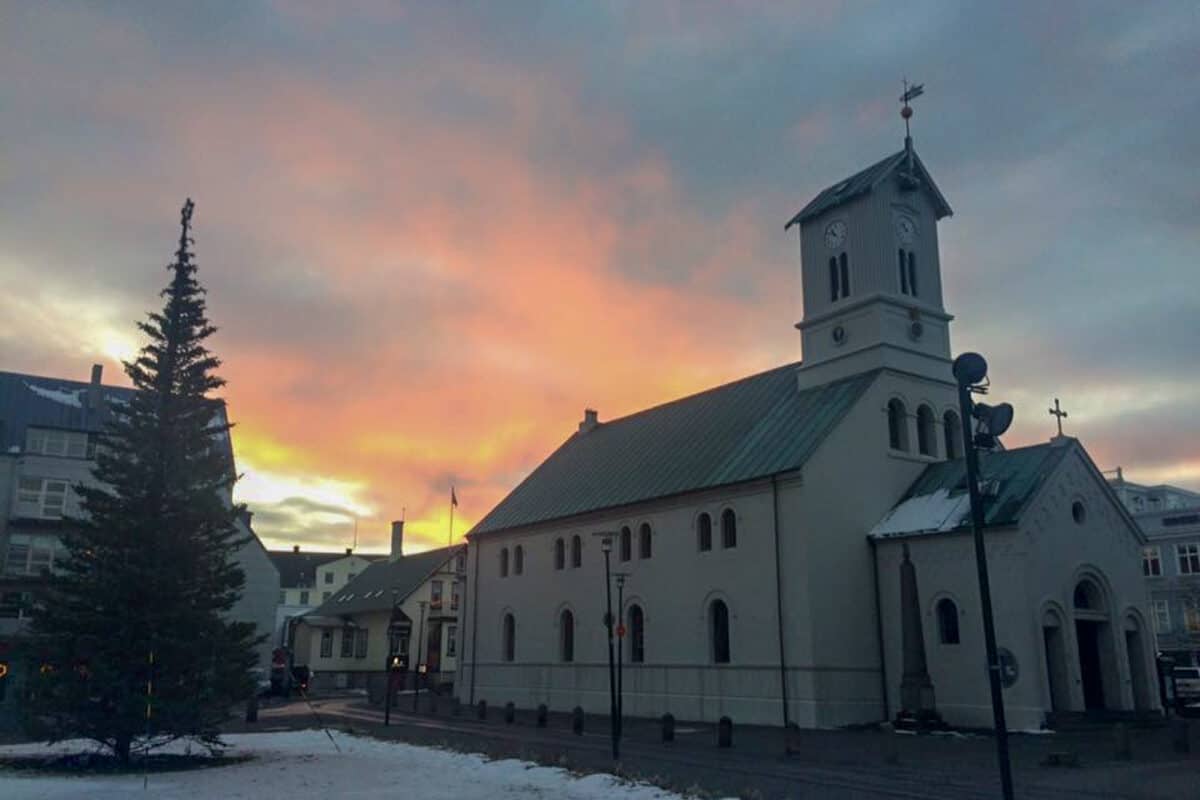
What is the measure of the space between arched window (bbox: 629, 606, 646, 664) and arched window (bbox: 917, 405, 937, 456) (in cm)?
1349

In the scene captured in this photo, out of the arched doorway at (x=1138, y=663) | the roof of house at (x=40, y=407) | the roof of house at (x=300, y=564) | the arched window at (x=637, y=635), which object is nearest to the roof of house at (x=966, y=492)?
the arched doorway at (x=1138, y=663)

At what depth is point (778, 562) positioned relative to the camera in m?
34.9

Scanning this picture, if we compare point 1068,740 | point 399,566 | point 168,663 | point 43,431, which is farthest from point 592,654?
point 399,566

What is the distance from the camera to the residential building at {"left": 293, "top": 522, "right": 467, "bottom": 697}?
71.4 m

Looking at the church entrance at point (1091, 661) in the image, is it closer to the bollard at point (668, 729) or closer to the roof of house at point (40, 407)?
the bollard at point (668, 729)

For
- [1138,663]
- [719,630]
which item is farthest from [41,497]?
[1138,663]

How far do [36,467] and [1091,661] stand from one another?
47.4 meters

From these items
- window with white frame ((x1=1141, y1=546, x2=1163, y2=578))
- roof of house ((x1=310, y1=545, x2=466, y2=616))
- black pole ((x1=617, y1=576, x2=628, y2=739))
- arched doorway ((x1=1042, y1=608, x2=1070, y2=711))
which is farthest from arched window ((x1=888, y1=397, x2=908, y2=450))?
roof of house ((x1=310, y1=545, x2=466, y2=616))

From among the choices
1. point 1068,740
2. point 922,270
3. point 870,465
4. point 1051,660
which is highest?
point 922,270

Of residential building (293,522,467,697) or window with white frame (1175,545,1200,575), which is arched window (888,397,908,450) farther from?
residential building (293,522,467,697)

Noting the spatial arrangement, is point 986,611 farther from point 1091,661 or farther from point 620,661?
point 1091,661

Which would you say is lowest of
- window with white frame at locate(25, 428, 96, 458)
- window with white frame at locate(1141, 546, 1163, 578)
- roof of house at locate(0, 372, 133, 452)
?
window with white frame at locate(1141, 546, 1163, 578)

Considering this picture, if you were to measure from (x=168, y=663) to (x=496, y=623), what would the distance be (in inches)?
1186

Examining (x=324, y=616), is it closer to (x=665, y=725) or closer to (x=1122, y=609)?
(x=665, y=725)
